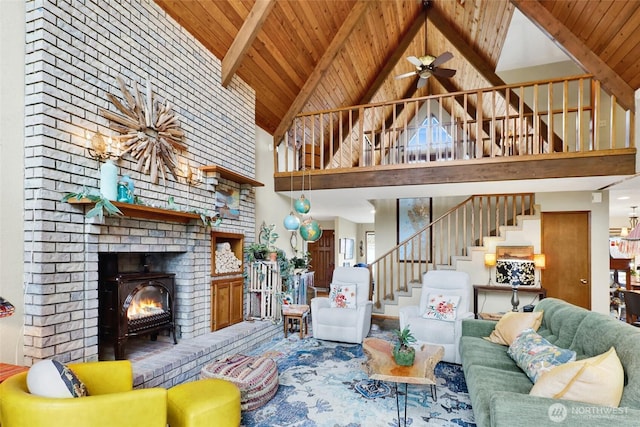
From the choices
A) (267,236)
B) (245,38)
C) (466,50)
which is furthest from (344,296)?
(466,50)

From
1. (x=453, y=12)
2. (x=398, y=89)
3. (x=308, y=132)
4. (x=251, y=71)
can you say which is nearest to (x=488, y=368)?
(x=251, y=71)

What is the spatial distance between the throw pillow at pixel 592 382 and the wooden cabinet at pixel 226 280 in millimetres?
3426

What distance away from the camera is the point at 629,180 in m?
4.55

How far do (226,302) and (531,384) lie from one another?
3360 mm

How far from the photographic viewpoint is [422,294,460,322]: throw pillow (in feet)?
13.6

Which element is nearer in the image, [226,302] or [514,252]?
[226,302]

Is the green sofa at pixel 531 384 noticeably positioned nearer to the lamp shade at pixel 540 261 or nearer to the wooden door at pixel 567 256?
the lamp shade at pixel 540 261

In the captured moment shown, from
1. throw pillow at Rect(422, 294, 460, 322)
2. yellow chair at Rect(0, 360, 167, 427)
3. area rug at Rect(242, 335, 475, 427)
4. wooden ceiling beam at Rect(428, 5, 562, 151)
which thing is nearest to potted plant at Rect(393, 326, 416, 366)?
area rug at Rect(242, 335, 475, 427)

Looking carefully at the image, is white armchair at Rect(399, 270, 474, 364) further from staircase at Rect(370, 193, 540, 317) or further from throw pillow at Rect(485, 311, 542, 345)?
staircase at Rect(370, 193, 540, 317)

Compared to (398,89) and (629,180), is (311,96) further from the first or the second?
(629,180)

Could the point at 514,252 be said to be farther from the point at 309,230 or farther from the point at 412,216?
the point at 309,230

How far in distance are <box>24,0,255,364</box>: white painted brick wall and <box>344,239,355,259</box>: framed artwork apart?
7.51 metres

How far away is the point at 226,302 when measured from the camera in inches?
Result: 176

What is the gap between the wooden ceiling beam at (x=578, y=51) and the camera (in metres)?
4.38
